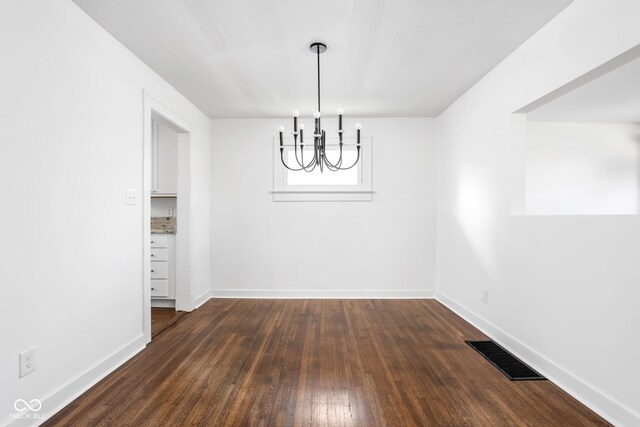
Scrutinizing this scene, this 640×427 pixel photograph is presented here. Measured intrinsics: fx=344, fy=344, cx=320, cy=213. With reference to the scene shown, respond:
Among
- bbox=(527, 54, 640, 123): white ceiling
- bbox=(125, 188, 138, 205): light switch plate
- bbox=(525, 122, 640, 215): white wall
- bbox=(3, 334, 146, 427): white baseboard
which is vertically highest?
bbox=(527, 54, 640, 123): white ceiling

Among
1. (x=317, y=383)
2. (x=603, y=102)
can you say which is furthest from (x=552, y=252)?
(x=603, y=102)

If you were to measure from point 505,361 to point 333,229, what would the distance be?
2.57m

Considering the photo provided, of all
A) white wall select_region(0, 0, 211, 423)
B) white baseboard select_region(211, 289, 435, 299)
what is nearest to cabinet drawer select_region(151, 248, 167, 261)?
white baseboard select_region(211, 289, 435, 299)

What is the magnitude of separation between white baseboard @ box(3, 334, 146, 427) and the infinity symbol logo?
2 centimetres

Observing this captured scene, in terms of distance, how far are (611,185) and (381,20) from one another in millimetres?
4095

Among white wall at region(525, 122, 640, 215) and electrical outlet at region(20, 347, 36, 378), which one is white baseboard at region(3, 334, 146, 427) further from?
white wall at region(525, 122, 640, 215)

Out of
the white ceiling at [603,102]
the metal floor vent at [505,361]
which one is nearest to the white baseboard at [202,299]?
the metal floor vent at [505,361]

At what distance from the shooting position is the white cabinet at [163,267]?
13.7 feet

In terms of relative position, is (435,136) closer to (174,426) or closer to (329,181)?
(329,181)

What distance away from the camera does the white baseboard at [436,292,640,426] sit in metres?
1.81

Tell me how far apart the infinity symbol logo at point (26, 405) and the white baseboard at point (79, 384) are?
21 millimetres

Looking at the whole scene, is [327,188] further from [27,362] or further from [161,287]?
[27,362]

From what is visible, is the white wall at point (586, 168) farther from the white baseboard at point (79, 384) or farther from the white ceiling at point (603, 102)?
the white baseboard at point (79, 384)

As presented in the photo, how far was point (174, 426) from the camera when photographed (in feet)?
5.89
